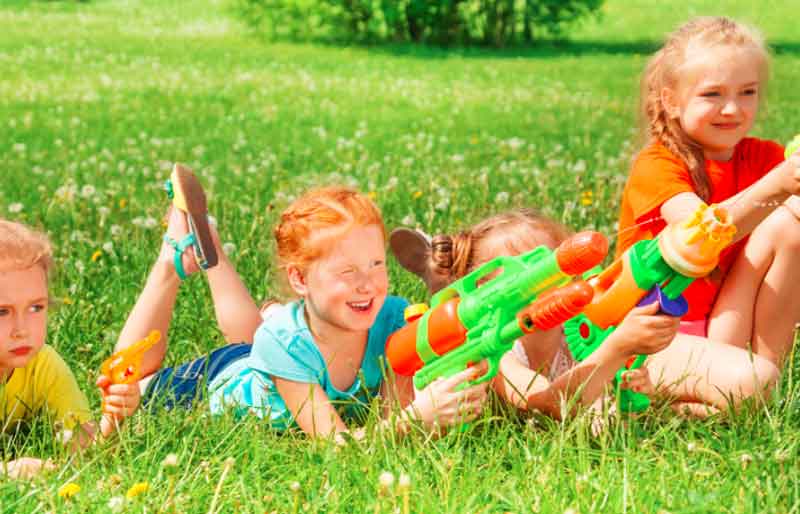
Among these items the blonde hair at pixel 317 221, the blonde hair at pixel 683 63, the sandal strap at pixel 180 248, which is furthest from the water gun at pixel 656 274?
the sandal strap at pixel 180 248

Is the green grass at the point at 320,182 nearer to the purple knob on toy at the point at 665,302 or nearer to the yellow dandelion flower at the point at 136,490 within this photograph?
the yellow dandelion flower at the point at 136,490

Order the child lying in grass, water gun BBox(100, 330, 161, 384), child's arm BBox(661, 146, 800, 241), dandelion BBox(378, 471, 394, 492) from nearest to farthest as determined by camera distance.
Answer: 1. dandelion BBox(378, 471, 394, 492)
2. water gun BBox(100, 330, 161, 384)
3. child's arm BBox(661, 146, 800, 241)
4. the child lying in grass

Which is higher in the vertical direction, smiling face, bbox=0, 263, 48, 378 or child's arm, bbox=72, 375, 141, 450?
smiling face, bbox=0, 263, 48, 378

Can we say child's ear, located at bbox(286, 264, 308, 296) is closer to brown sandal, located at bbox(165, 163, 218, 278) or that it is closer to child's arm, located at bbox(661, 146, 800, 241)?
brown sandal, located at bbox(165, 163, 218, 278)

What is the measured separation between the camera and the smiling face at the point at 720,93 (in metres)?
3.71

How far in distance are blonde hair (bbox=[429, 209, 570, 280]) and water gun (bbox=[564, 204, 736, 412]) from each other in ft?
1.52

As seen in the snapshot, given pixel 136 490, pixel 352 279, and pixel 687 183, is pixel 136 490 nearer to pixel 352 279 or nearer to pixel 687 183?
pixel 352 279

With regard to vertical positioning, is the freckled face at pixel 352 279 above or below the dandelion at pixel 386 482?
above

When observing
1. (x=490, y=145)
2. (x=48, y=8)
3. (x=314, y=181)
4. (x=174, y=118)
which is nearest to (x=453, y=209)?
(x=314, y=181)

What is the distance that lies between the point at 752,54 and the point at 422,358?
4.93 ft

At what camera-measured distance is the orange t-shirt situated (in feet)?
12.2

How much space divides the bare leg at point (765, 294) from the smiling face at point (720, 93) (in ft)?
1.01

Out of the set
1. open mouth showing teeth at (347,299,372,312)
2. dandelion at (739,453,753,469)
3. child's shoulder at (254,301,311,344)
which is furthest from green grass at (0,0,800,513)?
open mouth showing teeth at (347,299,372,312)

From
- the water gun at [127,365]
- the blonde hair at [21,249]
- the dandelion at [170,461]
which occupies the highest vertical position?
the blonde hair at [21,249]
